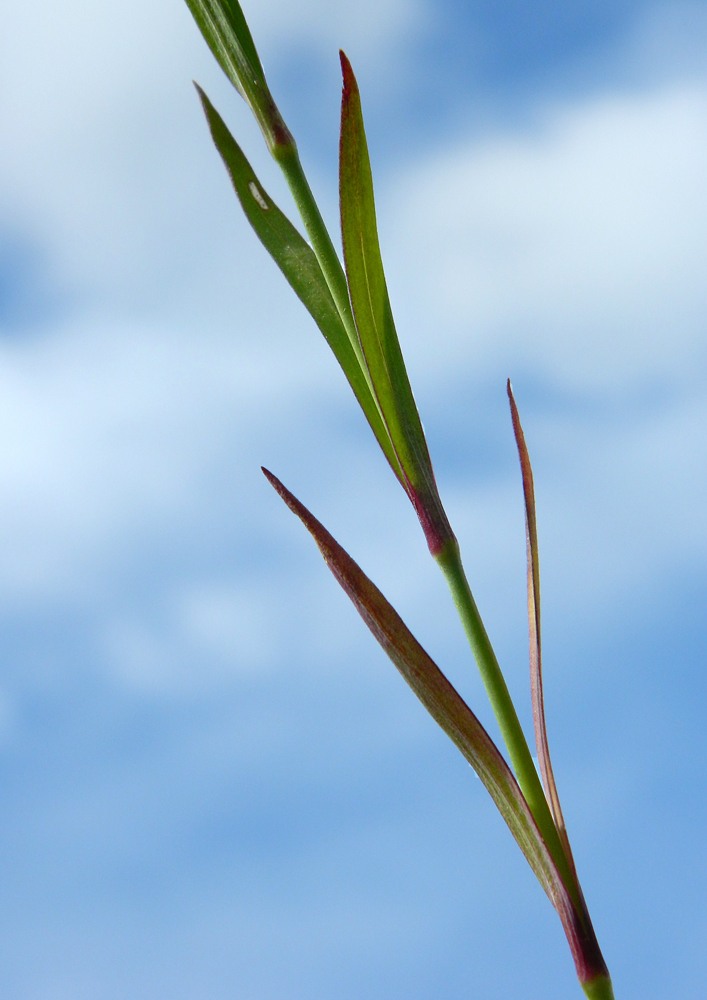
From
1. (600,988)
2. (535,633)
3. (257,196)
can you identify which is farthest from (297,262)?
(600,988)

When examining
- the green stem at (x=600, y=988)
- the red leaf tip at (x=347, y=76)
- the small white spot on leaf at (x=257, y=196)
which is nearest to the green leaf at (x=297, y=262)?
the small white spot on leaf at (x=257, y=196)

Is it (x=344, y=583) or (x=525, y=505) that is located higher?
(x=525, y=505)

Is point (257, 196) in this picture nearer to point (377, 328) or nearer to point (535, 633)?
point (377, 328)

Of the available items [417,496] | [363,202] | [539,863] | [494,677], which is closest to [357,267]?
[363,202]

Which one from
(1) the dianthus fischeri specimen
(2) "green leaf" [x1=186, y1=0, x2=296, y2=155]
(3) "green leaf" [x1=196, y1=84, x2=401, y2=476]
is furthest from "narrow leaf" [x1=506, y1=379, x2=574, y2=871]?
(2) "green leaf" [x1=186, y1=0, x2=296, y2=155]

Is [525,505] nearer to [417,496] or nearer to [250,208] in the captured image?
[417,496]

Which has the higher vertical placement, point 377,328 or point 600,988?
point 377,328

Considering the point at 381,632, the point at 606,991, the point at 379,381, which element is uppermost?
the point at 379,381
